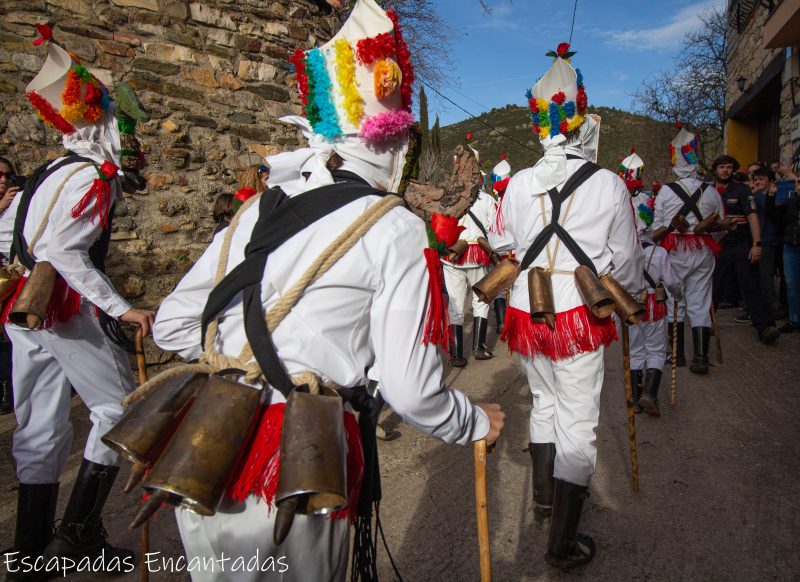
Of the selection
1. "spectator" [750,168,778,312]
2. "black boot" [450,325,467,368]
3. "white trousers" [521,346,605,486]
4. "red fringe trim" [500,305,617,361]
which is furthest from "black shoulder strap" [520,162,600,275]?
"spectator" [750,168,778,312]

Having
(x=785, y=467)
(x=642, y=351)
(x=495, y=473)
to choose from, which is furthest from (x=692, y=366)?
(x=495, y=473)

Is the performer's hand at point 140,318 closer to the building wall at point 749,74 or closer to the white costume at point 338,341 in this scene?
the white costume at point 338,341

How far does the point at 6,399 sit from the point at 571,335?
532 centimetres

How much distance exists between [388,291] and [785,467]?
3.48 meters

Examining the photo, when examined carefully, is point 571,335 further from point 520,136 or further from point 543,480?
point 520,136

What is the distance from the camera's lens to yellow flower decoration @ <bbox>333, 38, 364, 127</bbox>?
5.07 feet

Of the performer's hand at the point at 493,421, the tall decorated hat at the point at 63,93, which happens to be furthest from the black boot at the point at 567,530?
the tall decorated hat at the point at 63,93

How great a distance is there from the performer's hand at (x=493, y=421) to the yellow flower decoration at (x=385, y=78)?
1.05 meters

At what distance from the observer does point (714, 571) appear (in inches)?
96.6

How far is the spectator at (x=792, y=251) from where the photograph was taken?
243 inches

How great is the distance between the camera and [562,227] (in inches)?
109

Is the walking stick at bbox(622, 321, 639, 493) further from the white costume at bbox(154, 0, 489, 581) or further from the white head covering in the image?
the white head covering

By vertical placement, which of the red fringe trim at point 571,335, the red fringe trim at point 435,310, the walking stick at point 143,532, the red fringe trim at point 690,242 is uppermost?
the red fringe trim at point 690,242

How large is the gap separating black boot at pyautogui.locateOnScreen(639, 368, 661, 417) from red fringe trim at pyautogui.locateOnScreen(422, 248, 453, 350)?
3.54 meters
